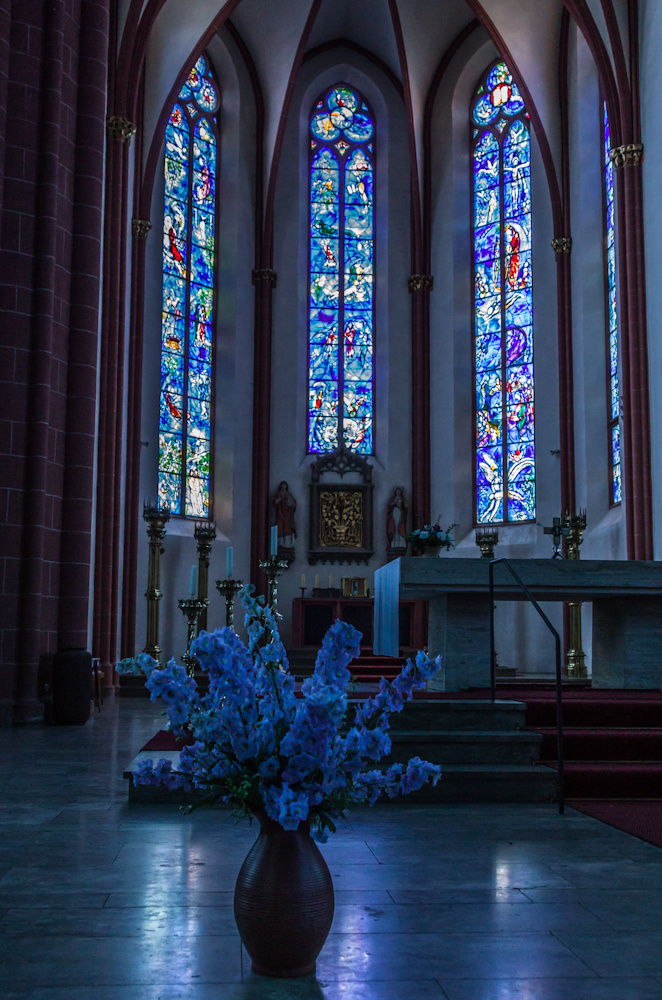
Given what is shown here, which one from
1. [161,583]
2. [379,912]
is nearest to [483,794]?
[379,912]

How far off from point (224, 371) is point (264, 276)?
1.97m

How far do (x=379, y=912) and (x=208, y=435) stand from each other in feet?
50.1

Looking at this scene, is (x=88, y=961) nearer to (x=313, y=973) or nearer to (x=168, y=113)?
(x=313, y=973)

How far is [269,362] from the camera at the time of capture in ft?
61.3

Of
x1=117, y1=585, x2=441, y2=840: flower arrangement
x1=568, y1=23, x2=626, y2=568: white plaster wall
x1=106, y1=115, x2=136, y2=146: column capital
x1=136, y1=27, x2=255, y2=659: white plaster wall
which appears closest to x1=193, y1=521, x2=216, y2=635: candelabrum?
x1=136, y1=27, x2=255, y2=659: white plaster wall

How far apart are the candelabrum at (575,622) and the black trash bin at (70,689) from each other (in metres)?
7.45

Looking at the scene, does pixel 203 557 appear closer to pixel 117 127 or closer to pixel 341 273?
pixel 117 127

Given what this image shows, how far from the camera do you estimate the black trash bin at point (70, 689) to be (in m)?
9.36

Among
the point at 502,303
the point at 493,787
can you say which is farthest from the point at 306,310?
the point at 493,787

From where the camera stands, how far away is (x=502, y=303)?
731 inches

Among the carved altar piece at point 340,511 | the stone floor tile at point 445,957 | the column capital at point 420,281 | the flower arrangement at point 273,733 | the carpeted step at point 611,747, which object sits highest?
the column capital at point 420,281

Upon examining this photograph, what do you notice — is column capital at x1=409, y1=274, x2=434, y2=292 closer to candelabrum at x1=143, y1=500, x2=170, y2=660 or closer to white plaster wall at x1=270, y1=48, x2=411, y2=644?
white plaster wall at x1=270, y1=48, x2=411, y2=644

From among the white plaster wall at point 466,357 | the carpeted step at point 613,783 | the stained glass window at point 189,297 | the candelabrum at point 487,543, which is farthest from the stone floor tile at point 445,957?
the stained glass window at point 189,297

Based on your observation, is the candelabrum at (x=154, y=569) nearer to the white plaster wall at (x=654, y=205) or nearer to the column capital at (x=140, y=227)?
the column capital at (x=140, y=227)
